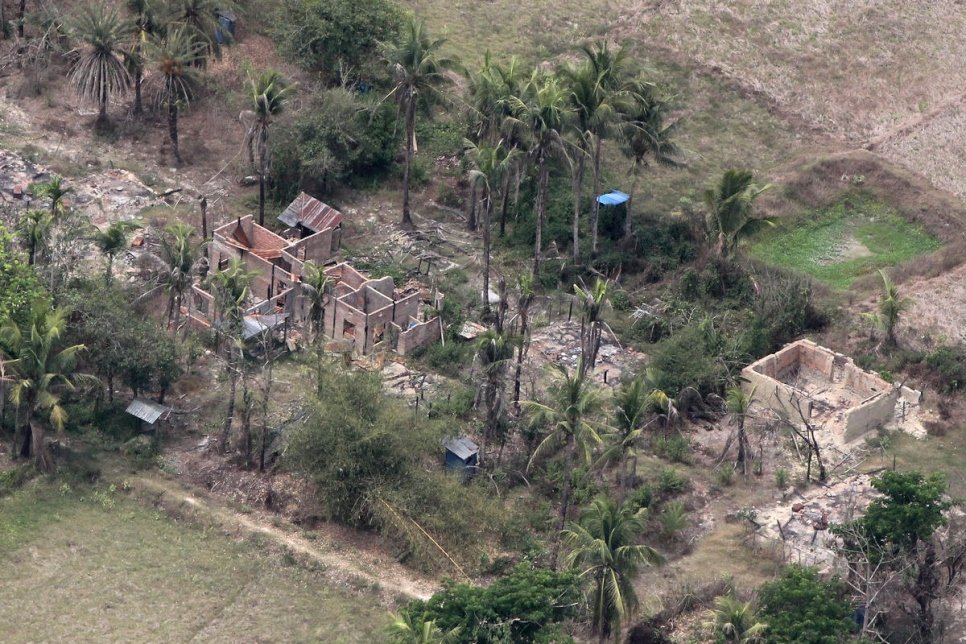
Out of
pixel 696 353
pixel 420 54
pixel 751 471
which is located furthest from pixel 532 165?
pixel 751 471

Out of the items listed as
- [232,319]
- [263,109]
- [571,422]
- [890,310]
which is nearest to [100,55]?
[263,109]

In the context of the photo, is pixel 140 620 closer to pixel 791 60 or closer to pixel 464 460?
pixel 464 460

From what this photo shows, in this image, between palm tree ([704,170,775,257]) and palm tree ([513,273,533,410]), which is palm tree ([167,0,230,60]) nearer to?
palm tree ([513,273,533,410])

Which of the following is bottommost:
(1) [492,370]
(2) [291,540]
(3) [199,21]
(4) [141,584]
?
(4) [141,584]

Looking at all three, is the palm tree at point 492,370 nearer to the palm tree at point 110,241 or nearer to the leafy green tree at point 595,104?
the leafy green tree at point 595,104

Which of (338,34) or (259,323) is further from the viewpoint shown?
(338,34)

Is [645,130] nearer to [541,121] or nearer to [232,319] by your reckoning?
[541,121]

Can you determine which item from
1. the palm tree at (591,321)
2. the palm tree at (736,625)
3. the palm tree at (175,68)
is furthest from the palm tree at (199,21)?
the palm tree at (736,625)
